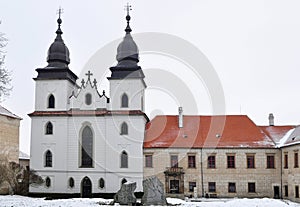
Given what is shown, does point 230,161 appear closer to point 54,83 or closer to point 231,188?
point 231,188

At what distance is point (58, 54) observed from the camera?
39875 mm

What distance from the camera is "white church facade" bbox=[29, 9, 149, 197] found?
125 ft

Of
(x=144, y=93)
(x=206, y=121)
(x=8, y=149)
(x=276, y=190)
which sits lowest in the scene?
(x=276, y=190)

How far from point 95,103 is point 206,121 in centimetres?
1032

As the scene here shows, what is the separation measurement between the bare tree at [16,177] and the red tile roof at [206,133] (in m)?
9.73

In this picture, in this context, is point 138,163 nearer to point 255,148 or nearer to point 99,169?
point 99,169

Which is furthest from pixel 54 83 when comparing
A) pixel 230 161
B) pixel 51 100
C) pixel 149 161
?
pixel 230 161

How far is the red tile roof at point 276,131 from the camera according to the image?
39.6 meters

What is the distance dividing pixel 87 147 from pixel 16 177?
259 inches

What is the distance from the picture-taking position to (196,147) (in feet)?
125

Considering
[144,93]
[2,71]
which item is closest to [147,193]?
[2,71]

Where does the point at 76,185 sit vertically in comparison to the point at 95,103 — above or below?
below

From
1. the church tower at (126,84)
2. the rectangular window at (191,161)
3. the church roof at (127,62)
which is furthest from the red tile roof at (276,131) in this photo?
the church roof at (127,62)

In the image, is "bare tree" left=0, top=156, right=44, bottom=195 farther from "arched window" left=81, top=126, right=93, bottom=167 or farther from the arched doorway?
"arched window" left=81, top=126, right=93, bottom=167
